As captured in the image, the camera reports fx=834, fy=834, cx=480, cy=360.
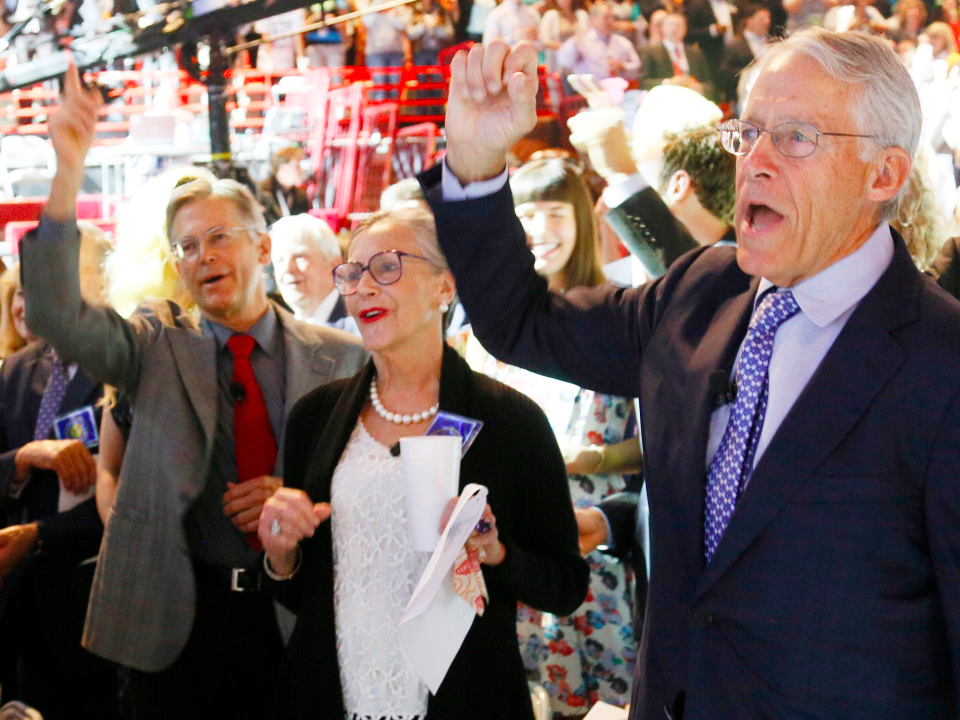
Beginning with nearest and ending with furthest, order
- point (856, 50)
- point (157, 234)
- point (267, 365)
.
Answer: point (856, 50) < point (267, 365) < point (157, 234)

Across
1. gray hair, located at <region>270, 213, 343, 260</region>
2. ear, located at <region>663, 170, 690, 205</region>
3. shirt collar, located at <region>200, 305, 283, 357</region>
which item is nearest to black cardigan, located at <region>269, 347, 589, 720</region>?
shirt collar, located at <region>200, 305, 283, 357</region>

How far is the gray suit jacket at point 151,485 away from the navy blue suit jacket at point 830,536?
1377mm

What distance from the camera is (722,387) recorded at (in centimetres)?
115

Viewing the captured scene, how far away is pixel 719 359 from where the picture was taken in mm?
1181

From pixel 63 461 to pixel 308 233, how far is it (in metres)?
1.29

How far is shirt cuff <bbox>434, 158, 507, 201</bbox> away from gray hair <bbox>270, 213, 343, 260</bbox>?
231cm

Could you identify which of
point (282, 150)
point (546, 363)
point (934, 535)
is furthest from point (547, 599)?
point (282, 150)

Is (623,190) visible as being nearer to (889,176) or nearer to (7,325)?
(889,176)

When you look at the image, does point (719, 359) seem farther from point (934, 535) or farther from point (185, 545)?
point (185, 545)

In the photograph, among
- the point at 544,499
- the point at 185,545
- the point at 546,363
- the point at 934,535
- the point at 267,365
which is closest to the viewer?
the point at 934,535

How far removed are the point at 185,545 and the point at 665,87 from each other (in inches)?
87.4

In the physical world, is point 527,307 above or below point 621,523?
above

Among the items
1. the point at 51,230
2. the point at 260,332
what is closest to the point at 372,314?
the point at 260,332

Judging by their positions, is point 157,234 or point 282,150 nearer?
point 157,234
